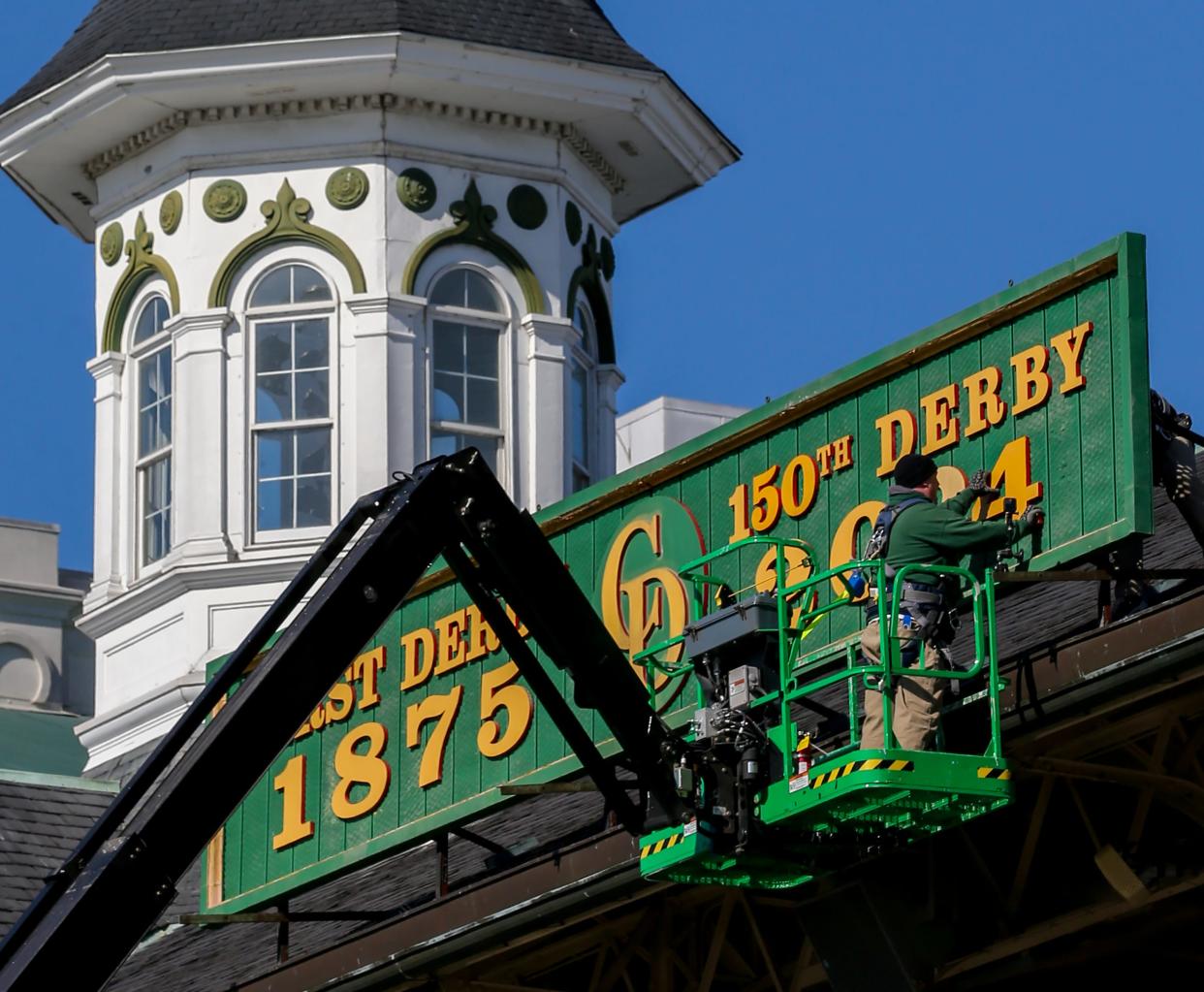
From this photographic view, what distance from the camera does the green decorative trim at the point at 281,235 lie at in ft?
110

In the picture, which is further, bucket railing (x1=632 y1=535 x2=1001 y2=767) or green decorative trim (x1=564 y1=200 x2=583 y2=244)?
green decorative trim (x1=564 y1=200 x2=583 y2=244)

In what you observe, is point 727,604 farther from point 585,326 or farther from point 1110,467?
point 585,326

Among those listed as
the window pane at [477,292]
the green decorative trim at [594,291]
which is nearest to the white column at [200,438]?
the window pane at [477,292]

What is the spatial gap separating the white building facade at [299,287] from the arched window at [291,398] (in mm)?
21

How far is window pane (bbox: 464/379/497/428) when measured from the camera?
33906 mm

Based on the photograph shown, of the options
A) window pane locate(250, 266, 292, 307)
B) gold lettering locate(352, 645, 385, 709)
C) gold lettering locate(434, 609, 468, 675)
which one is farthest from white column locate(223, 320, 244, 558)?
gold lettering locate(434, 609, 468, 675)

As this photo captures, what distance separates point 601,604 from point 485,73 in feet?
37.1

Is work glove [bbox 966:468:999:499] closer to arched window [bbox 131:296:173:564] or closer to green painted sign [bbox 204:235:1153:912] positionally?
green painted sign [bbox 204:235:1153:912]

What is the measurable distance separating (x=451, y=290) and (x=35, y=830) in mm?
7054

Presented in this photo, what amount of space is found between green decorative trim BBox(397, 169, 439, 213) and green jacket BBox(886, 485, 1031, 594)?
16.0 meters

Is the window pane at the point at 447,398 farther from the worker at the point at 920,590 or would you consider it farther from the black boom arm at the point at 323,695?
the worker at the point at 920,590

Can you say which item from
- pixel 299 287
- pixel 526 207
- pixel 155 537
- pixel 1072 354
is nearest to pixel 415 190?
pixel 526 207

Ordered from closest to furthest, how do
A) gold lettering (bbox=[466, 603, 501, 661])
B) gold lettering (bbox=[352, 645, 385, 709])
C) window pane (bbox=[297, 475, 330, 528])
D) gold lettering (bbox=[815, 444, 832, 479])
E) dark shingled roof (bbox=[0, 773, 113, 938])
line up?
gold lettering (bbox=[815, 444, 832, 479]) < gold lettering (bbox=[466, 603, 501, 661]) < gold lettering (bbox=[352, 645, 385, 709]) < dark shingled roof (bbox=[0, 773, 113, 938]) < window pane (bbox=[297, 475, 330, 528])

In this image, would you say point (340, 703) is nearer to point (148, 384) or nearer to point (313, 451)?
point (313, 451)
